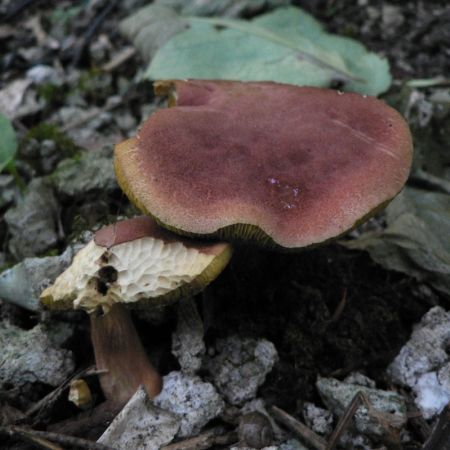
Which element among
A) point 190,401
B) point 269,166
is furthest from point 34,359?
point 269,166

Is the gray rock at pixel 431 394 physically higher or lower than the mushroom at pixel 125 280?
lower

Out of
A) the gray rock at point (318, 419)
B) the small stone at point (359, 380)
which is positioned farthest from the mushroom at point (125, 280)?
the small stone at point (359, 380)

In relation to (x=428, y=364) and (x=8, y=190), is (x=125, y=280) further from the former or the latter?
(x=8, y=190)

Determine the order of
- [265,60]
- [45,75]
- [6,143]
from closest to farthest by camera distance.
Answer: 1. [6,143]
2. [265,60]
3. [45,75]

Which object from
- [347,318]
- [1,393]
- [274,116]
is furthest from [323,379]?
[1,393]

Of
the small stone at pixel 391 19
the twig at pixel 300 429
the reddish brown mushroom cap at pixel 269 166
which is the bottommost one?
the twig at pixel 300 429

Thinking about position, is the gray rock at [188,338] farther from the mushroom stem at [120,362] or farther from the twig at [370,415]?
the twig at [370,415]
